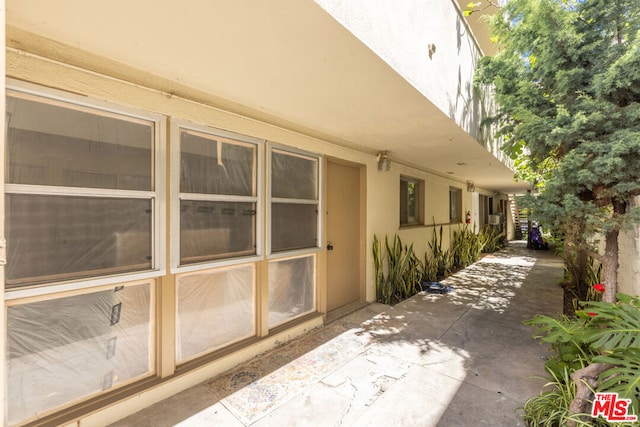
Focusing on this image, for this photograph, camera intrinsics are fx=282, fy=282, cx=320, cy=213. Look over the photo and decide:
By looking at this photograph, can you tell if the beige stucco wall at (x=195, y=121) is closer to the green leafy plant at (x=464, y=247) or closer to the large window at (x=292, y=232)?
the large window at (x=292, y=232)

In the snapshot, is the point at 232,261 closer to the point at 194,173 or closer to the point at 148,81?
the point at 194,173

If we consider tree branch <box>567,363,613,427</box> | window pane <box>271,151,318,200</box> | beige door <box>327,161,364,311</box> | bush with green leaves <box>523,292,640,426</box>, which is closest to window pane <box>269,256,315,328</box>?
beige door <box>327,161,364,311</box>

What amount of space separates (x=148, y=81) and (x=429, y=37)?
8.08 ft

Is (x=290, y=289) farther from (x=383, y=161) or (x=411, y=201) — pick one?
(x=411, y=201)

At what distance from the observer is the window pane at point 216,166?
2561 mm

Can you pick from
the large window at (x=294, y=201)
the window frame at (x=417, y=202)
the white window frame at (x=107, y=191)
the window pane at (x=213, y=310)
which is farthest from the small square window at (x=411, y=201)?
the white window frame at (x=107, y=191)

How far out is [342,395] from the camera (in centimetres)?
241

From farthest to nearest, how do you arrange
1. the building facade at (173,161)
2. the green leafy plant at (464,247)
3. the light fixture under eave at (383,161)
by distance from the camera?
the green leafy plant at (464,247), the light fixture under eave at (383,161), the building facade at (173,161)

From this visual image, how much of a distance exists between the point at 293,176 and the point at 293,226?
2.08 ft

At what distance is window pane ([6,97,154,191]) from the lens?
1773 millimetres

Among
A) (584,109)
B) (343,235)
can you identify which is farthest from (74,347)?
(584,109)

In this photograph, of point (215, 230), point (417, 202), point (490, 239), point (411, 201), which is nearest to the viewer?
point (215, 230)

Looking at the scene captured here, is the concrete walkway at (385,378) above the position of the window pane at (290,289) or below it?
below

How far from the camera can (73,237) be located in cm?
197
